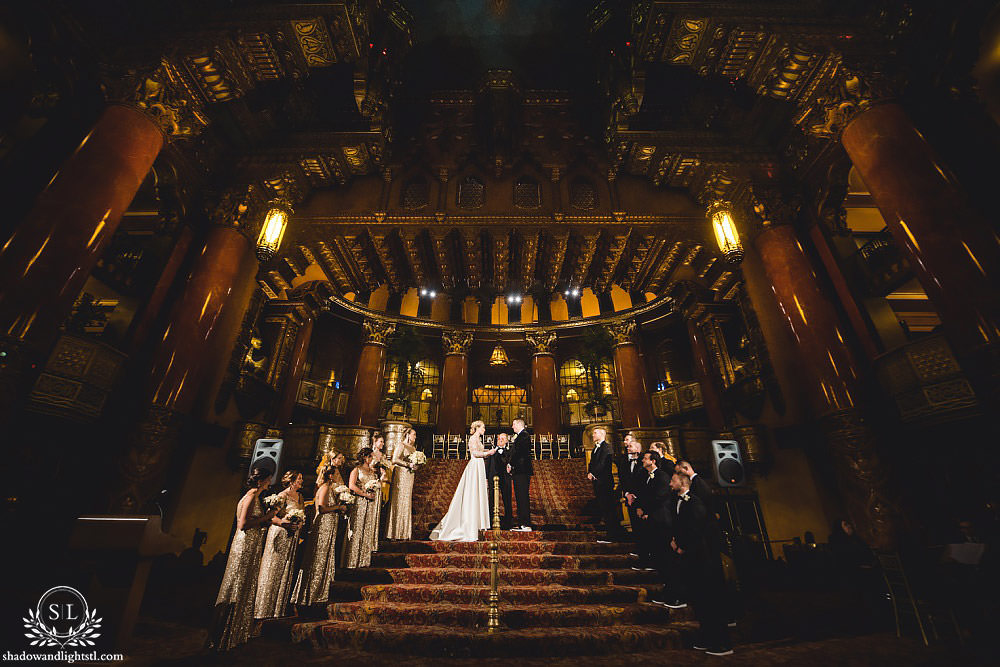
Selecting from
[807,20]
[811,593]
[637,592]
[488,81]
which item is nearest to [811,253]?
[807,20]

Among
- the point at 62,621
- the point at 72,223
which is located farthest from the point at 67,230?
the point at 62,621

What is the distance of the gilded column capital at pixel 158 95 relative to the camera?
5988 mm

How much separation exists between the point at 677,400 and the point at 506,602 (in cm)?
1328

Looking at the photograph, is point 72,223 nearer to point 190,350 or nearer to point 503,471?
point 190,350

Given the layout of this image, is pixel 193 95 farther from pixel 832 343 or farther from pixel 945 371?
pixel 945 371

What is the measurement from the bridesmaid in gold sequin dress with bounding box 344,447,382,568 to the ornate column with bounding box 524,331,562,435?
11.2 m

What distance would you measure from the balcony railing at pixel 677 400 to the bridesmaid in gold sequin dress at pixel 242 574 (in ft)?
47.3

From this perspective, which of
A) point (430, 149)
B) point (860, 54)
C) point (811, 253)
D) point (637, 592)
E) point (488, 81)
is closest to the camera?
point (637, 592)

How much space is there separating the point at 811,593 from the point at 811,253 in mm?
A: 6265

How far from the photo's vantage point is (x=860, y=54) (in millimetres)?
6352

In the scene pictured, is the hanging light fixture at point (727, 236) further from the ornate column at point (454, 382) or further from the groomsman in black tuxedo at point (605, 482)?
the ornate column at point (454, 382)

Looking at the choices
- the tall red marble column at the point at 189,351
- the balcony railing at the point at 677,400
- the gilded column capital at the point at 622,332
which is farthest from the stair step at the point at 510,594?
the gilded column capital at the point at 622,332

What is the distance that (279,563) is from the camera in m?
4.46

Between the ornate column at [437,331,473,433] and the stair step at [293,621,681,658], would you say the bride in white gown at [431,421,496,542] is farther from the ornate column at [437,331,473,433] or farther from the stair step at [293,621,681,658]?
the ornate column at [437,331,473,433]
